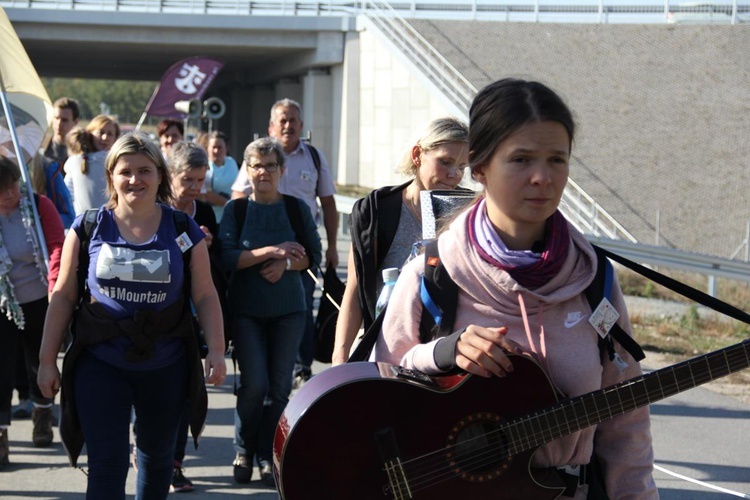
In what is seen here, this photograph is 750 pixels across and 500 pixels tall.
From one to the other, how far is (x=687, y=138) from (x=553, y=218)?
3335 centimetres

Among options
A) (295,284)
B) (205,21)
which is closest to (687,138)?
(205,21)

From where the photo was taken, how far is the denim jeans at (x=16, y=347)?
6.93 meters

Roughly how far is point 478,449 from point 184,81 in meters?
22.1

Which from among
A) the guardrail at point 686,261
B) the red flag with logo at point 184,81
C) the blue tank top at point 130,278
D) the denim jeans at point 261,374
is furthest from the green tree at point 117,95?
the blue tank top at point 130,278

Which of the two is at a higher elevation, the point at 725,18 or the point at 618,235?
the point at 725,18

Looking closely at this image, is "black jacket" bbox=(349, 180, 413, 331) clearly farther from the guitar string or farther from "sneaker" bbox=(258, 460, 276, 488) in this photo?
the guitar string

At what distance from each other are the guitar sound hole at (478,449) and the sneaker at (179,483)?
3.89 meters

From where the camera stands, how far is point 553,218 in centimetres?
296

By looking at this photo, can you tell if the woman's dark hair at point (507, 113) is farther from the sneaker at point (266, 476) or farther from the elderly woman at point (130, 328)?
the sneaker at point (266, 476)

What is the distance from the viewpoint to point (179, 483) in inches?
256

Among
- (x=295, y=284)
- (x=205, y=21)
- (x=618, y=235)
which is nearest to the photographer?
(x=295, y=284)

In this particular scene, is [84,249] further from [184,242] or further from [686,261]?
[686,261]

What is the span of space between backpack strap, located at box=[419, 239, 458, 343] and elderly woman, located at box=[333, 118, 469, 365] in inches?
78.7

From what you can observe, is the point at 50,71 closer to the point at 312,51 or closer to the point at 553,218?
the point at 312,51
